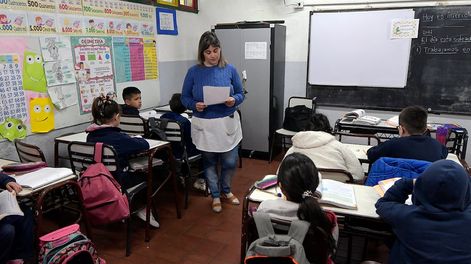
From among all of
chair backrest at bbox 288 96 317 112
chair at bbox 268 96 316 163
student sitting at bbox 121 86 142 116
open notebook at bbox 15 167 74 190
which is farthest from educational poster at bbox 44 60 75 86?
chair backrest at bbox 288 96 317 112

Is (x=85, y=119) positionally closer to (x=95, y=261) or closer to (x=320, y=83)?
(x=95, y=261)

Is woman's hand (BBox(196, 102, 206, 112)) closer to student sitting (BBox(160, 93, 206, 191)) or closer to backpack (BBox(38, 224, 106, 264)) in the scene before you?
student sitting (BBox(160, 93, 206, 191))

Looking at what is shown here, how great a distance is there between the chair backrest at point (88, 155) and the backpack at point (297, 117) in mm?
2434

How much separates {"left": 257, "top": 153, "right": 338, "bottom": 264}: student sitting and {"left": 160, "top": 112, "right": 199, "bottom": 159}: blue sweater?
168cm

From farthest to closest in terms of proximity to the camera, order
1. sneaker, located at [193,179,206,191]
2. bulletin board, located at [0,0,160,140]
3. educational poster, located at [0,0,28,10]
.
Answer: sneaker, located at [193,179,206,191], bulletin board, located at [0,0,160,140], educational poster, located at [0,0,28,10]

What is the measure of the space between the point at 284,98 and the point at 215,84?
2058 millimetres

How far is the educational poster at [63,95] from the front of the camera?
3.01m

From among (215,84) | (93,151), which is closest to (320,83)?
(215,84)

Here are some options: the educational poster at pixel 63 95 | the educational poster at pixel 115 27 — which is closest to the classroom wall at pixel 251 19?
the educational poster at pixel 115 27

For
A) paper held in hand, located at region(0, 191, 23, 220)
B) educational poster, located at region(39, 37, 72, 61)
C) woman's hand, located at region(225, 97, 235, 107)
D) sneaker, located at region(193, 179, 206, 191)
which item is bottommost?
sneaker, located at region(193, 179, 206, 191)

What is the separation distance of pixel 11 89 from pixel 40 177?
45.6 inches

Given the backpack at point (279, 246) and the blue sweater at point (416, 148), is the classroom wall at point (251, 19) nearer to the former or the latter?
the blue sweater at point (416, 148)

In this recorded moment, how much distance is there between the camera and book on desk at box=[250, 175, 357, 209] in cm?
161

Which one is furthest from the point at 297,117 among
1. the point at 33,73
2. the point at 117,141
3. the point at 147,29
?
the point at 33,73
